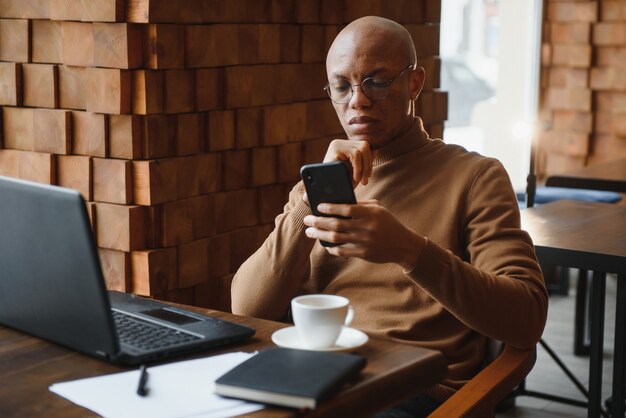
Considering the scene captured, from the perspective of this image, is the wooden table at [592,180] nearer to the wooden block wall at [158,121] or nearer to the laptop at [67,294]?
the wooden block wall at [158,121]

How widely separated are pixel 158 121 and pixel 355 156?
60 cm

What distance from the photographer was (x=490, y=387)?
5.48 ft

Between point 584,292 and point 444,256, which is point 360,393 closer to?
point 444,256

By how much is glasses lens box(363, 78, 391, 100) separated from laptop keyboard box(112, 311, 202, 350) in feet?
2.47

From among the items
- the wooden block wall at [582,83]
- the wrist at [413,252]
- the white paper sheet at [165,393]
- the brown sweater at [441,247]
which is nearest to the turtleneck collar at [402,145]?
the brown sweater at [441,247]

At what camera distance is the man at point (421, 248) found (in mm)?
1776

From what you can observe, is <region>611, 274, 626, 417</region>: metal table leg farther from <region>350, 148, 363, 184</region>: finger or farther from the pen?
the pen

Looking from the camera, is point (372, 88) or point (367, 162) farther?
point (372, 88)

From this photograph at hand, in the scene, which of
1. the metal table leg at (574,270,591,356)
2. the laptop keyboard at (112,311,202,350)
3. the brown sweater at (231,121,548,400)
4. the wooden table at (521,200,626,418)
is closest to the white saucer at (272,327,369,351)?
the laptop keyboard at (112,311,202,350)

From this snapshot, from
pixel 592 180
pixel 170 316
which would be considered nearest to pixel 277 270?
pixel 170 316

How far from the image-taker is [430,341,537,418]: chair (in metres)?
1.59

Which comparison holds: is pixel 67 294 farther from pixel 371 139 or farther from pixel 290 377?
pixel 371 139

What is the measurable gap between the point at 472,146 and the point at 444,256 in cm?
373

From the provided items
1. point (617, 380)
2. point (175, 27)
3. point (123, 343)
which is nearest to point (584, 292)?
point (617, 380)
